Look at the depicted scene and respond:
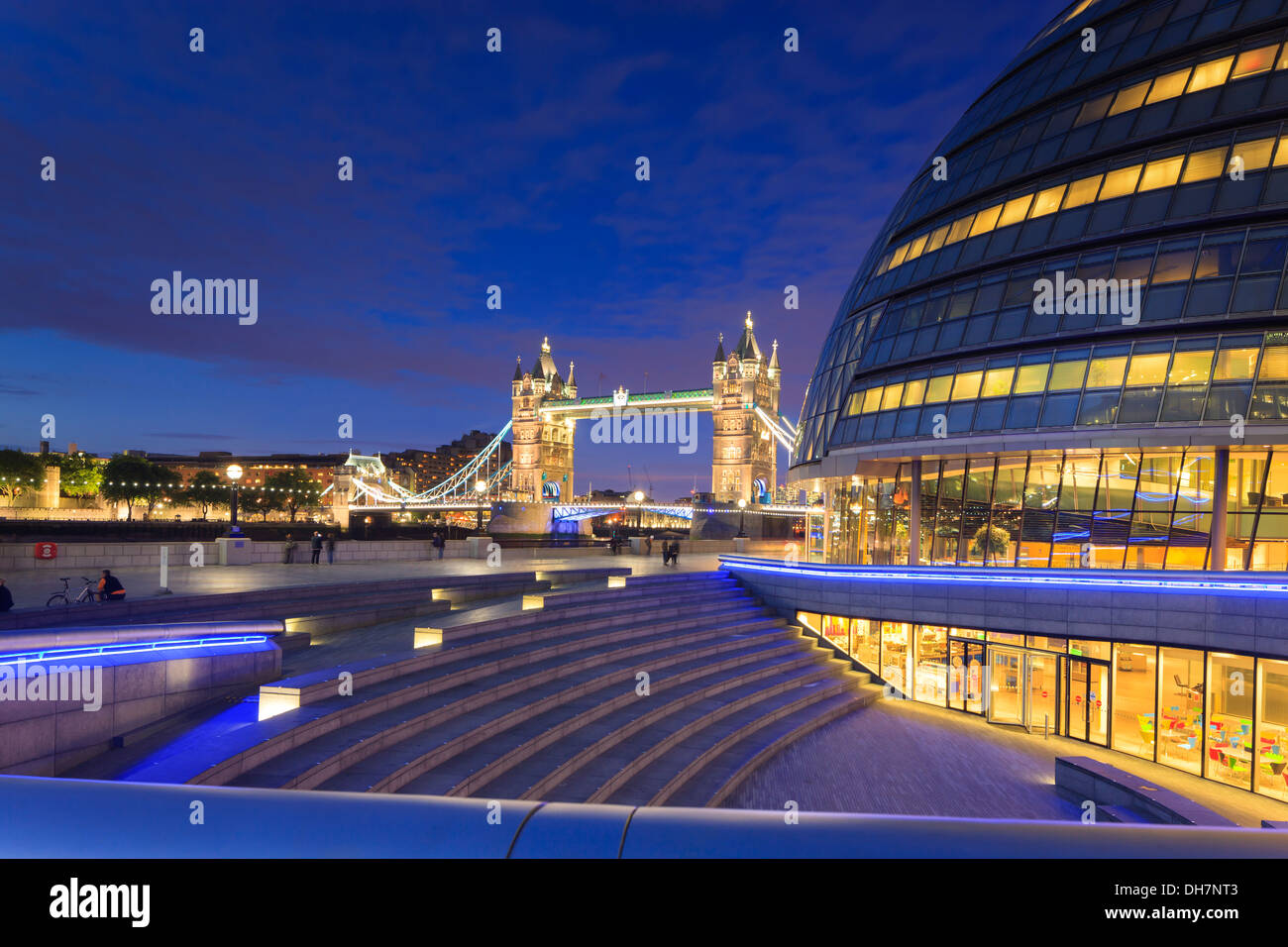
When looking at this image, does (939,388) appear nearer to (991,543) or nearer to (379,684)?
(991,543)

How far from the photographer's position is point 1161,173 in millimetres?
24109

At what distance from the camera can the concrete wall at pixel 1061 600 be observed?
1856cm

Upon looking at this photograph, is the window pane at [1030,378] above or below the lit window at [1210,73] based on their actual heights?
below

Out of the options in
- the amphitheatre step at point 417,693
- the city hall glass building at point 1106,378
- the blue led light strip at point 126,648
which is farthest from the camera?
the city hall glass building at point 1106,378

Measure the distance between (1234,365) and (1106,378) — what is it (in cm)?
320

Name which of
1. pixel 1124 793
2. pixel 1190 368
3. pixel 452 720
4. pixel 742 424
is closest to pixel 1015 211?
pixel 1190 368

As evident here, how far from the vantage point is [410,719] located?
12117mm

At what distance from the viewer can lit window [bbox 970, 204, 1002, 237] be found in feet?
92.0

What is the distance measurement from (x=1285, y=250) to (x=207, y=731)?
29047 millimetres

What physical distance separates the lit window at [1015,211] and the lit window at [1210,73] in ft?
18.3

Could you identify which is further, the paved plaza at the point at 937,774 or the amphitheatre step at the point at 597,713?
the paved plaza at the point at 937,774

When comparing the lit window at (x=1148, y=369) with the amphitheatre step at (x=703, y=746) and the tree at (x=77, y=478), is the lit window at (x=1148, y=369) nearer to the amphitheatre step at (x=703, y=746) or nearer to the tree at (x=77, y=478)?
the amphitheatre step at (x=703, y=746)

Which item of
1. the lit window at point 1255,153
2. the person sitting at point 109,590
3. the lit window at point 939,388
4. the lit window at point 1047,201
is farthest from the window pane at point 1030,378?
the person sitting at point 109,590
